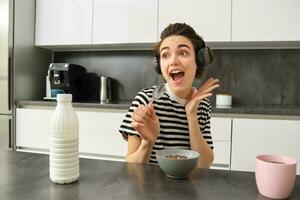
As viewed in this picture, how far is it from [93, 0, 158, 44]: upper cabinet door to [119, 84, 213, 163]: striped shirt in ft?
3.98

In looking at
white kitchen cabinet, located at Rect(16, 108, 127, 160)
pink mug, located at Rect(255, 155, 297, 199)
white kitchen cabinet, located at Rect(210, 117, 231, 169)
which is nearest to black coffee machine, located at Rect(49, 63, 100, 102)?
white kitchen cabinet, located at Rect(16, 108, 127, 160)

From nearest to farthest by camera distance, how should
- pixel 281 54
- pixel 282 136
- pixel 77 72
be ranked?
pixel 282 136 < pixel 281 54 < pixel 77 72

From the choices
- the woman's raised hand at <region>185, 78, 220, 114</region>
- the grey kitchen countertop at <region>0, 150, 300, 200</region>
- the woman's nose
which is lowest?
the grey kitchen countertop at <region>0, 150, 300, 200</region>

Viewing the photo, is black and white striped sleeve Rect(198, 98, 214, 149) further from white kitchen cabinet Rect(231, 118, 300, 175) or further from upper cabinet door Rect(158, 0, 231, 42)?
upper cabinet door Rect(158, 0, 231, 42)

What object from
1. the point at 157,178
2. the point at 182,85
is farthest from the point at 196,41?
the point at 157,178

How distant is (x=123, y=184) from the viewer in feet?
2.20

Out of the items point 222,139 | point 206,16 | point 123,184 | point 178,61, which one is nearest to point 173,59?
point 178,61

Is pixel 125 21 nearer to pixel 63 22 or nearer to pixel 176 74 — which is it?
pixel 63 22

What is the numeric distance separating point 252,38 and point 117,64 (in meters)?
1.24

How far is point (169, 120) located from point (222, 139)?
87 centimetres

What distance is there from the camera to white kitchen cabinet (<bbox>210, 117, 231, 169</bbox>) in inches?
72.9

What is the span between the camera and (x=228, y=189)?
0.65 metres

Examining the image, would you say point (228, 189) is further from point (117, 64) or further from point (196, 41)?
point (117, 64)

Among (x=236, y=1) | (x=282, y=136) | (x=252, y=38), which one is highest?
(x=236, y=1)
